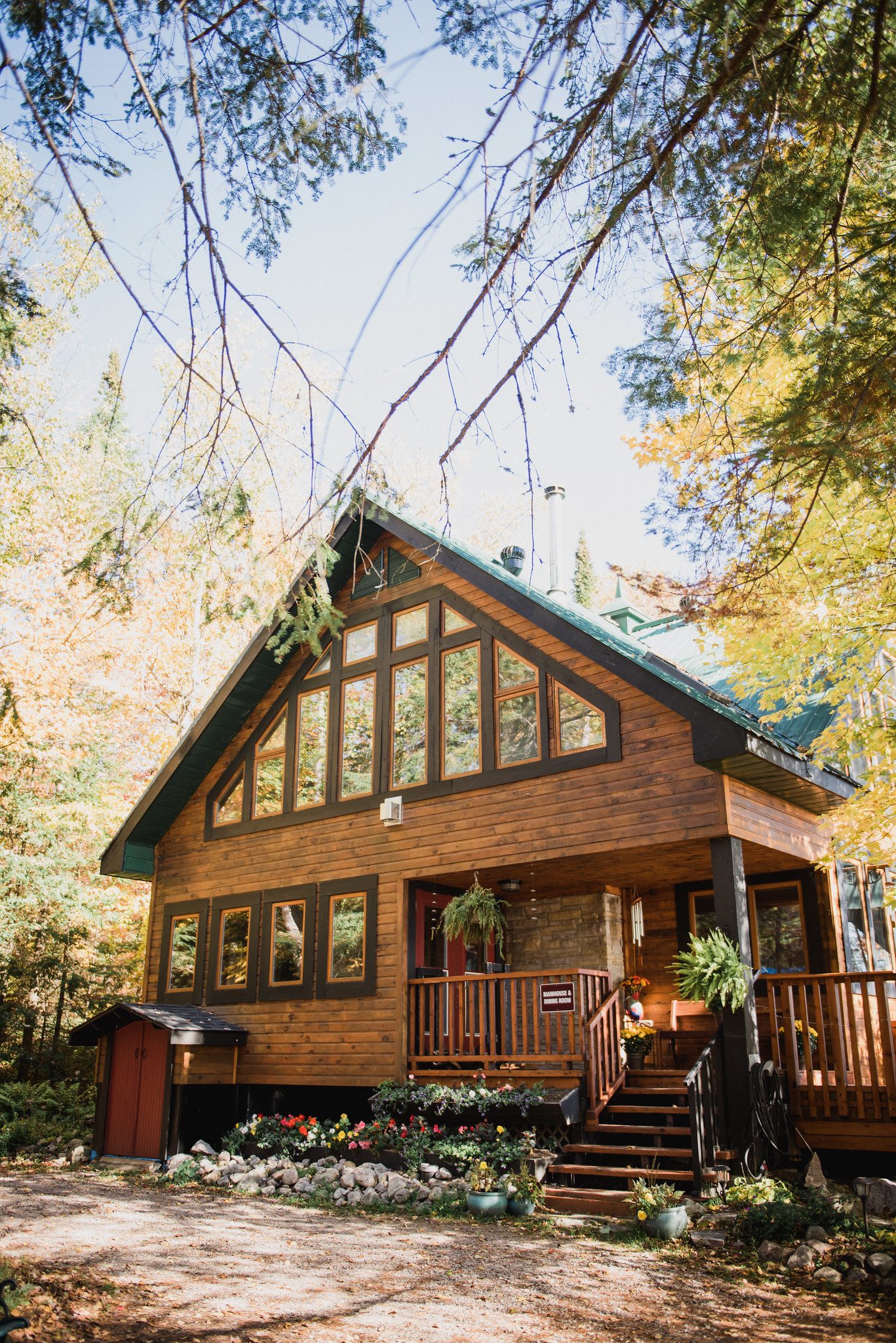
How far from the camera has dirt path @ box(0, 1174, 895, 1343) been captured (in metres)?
5.40

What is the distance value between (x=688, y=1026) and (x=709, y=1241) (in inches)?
186

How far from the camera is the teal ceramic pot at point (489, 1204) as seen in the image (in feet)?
28.7

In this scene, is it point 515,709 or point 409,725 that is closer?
point 515,709

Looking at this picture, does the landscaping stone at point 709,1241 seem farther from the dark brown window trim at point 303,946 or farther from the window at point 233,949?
the window at point 233,949

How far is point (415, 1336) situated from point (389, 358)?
4.69 m

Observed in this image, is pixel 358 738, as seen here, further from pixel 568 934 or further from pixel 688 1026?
pixel 688 1026

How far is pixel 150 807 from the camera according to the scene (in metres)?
14.9

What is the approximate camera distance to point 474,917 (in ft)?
39.6

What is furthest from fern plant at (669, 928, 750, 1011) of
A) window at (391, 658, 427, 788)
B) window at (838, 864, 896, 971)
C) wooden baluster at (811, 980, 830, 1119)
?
window at (391, 658, 427, 788)

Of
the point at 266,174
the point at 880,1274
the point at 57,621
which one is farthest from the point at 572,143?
the point at 57,621

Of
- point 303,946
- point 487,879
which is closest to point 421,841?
point 487,879

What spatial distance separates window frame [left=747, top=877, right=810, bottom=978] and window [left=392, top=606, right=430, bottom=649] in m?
4.89

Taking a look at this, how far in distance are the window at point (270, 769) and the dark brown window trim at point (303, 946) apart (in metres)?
1.22

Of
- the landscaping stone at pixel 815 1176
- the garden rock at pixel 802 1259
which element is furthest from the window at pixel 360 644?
the garden rock at pixel 802 1259
